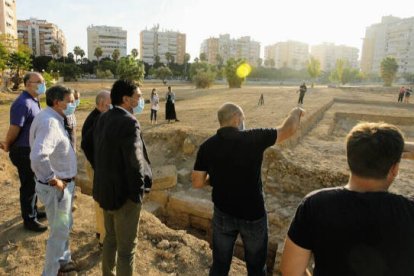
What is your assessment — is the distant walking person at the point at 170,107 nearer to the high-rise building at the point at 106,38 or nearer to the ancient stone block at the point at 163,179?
the ancient stone block at the point at 163,179

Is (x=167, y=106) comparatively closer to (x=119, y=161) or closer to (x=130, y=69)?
(x=119, y=161)

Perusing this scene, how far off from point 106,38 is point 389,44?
394 feet

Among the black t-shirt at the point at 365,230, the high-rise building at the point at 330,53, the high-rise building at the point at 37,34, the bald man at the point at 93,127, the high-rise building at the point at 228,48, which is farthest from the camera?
the high-rise building at the point at 330,53

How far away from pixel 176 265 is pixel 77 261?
1.18 meters

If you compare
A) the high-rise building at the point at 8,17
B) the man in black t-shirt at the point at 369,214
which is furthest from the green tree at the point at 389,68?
the high-rise building at the point at 8,17

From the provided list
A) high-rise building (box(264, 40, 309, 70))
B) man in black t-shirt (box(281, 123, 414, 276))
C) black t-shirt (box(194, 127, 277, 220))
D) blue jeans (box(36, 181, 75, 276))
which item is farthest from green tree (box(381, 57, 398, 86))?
high-rise building (box(264, 40, 309, 70))

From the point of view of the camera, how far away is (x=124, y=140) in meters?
2.66

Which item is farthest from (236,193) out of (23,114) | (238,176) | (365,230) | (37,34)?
(37,34)

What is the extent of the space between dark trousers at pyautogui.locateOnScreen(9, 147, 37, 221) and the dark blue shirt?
0.11m

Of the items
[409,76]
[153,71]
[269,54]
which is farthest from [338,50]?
[153,71]

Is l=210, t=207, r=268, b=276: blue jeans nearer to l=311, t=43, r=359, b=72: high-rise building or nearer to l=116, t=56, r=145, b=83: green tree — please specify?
l=116, t=56, r=145, b=83: green tree

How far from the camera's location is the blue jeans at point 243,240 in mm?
2914

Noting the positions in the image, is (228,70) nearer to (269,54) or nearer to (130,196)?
(130,196)

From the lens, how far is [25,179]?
13.6 feet
